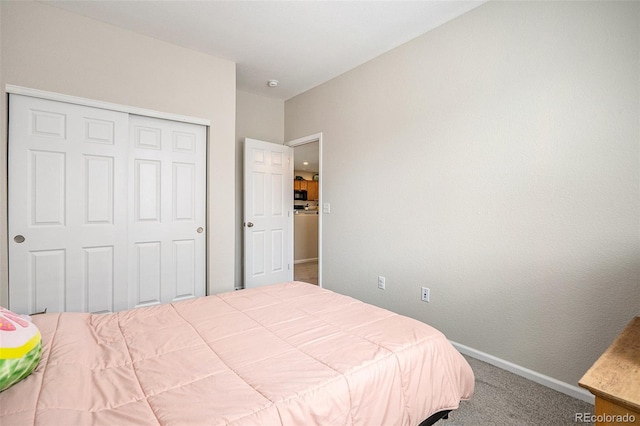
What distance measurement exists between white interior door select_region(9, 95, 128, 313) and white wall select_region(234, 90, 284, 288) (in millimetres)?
1433

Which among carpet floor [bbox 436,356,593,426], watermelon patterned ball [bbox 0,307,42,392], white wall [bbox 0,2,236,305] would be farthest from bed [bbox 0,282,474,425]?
white wall [bbox 0,2,236,305]

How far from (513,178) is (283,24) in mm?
2216

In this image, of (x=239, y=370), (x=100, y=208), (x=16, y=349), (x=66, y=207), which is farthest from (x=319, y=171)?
(x=16, y=349)

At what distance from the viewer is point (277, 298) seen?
192 cm

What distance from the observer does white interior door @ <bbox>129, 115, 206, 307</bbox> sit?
2799 millimetres

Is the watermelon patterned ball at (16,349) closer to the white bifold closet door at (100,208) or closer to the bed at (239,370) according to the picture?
the bed at (239,370)

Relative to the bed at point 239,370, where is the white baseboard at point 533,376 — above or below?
below

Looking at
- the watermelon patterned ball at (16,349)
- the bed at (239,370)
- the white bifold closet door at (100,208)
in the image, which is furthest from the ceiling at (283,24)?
the watermelon patterned ball at (16,349)

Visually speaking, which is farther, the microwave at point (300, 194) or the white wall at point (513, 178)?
the microwave at point (300, 194)

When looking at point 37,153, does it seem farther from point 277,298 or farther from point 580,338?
point 580,338

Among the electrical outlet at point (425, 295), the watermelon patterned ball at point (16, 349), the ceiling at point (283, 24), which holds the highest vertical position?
the ceiling at point (283, 24)

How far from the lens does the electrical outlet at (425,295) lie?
2.63 m

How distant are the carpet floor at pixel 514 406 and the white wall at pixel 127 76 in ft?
8.08

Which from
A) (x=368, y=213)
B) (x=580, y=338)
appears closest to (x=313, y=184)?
(x=368, y=213)
